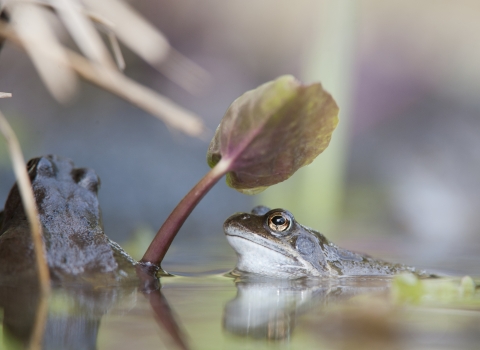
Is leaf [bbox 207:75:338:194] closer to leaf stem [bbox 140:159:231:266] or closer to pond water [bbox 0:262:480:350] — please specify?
leaf stem [bbox 140:159:231:266]

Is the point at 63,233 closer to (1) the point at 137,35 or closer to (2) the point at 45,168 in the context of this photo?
(2) the point at 45,168

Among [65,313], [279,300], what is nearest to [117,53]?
[65,313]

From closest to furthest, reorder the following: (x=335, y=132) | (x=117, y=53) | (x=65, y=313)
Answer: (x=65, y=313), (x=117, y=53), (x=335, y=132)

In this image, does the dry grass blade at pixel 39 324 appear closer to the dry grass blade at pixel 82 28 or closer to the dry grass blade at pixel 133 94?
the dry grass blade at pixel 133 94

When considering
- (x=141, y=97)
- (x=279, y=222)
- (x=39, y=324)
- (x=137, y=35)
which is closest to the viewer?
(x=39, y=324)

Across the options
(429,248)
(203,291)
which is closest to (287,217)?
(203,291)

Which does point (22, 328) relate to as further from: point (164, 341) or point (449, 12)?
point (449, 12)

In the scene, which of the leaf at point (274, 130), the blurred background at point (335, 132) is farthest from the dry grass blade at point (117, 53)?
the blurred background at point (335, 132)
